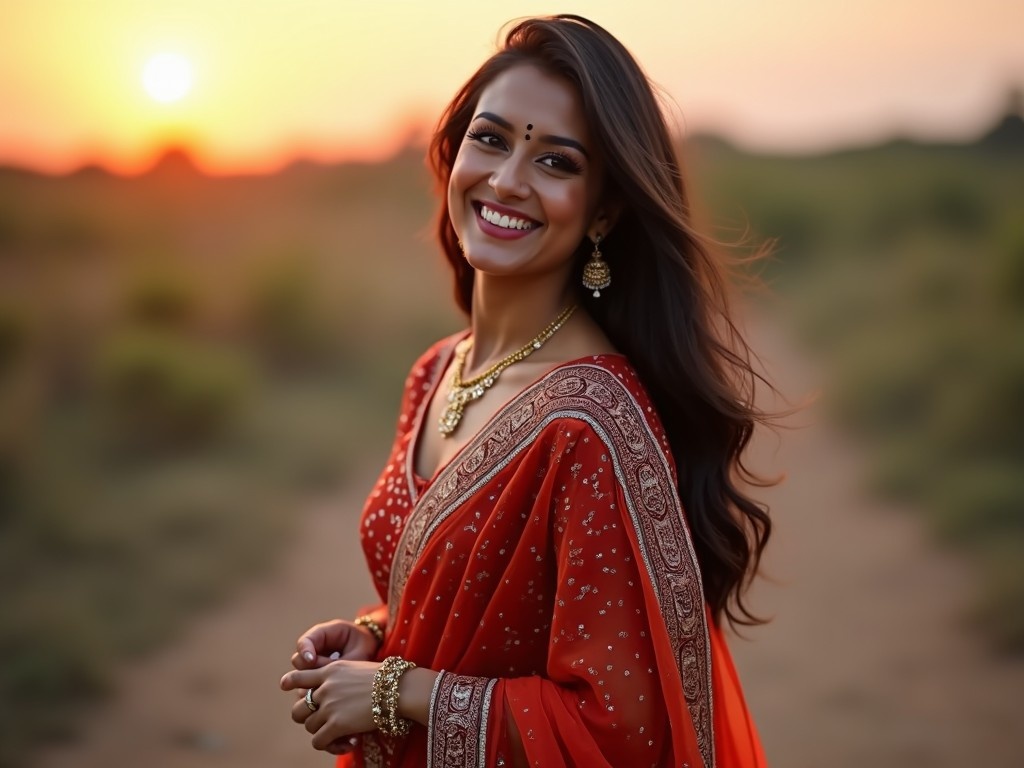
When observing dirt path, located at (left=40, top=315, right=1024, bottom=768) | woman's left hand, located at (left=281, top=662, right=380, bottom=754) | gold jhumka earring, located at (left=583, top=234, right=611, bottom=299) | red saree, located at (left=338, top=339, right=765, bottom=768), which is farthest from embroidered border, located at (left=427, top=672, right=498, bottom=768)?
dirt path, located at (left=40, top=315, right=1024, bottom=768)

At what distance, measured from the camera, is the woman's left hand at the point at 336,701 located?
6.03 feet

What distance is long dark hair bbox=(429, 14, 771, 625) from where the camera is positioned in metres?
1.87

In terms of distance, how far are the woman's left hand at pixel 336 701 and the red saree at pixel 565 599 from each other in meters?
0.10

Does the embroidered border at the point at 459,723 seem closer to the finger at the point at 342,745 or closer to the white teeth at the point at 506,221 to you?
the finger at the point at 342,745

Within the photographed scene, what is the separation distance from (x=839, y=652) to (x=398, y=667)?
4.01m

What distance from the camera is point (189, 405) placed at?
7742mm

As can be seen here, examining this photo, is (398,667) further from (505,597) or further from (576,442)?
(576,442)

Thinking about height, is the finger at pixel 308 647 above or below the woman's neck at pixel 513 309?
below

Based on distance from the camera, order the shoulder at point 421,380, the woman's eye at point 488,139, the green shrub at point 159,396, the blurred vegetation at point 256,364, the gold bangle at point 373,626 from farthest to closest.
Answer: the green shrub at point 159,396, the blurred vegetation at point 256,364, the shoulder at point 421,380, the gold bangle at point 373,626, the woman's eye at point 488,139

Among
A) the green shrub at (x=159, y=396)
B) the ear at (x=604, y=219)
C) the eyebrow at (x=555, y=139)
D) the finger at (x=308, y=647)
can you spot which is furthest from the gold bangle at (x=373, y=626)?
the green shrub at (x=159, y=396)

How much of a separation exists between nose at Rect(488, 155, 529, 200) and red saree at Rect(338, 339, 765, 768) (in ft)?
1.05

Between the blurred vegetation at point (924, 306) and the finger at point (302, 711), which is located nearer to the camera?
the finger at point (302, 711)

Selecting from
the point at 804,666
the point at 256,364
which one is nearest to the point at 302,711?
the point at 804,666

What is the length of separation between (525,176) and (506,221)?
9cm
